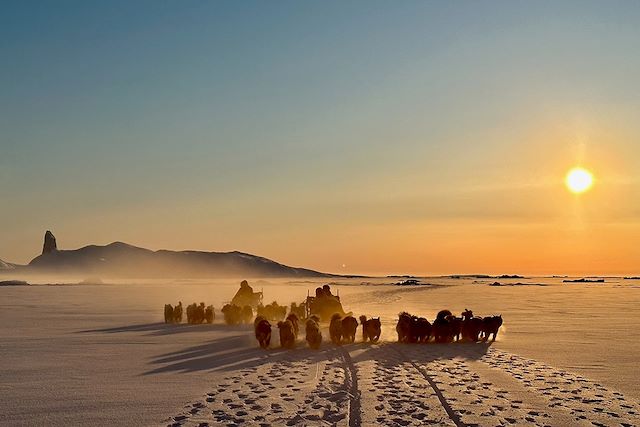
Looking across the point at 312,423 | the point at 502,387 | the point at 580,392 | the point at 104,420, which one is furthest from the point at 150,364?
the point at 580,392

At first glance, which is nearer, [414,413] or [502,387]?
[414,413]

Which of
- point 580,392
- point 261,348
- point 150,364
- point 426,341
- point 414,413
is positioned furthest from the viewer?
point 426,341

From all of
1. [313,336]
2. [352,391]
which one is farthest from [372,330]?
[352,391]

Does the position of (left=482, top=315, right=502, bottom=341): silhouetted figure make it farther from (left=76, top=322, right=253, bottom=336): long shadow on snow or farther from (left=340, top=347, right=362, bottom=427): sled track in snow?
(left=76, top=322, right=253, bottom=336): long shadow on snow

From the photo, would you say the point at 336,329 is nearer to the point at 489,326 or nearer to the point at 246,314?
Answer: the point at 489,326

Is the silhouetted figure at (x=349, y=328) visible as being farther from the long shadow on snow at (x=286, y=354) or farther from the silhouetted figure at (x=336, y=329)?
the long shadow on snow at (x=286, y=354)

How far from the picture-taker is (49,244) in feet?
592

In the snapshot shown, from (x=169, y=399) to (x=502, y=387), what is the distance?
5.69 m

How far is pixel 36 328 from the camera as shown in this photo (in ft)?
60.3

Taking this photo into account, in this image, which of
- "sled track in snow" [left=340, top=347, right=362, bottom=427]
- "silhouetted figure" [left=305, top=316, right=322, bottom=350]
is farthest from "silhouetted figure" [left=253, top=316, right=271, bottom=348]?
"sled track in snow" [left=340, top=347, right=362, bottom=427]

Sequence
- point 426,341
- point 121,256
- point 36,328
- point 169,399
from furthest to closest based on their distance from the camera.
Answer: point 121,256, point 36,328, point 426,341, point 169,399

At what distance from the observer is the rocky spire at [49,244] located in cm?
17462

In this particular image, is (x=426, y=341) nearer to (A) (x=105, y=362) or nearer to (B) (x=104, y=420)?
(A) (x=105, y=362)

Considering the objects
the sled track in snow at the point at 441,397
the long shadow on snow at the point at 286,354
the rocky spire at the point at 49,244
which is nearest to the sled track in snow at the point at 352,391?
the long shadow on snow at the point at 286,354
